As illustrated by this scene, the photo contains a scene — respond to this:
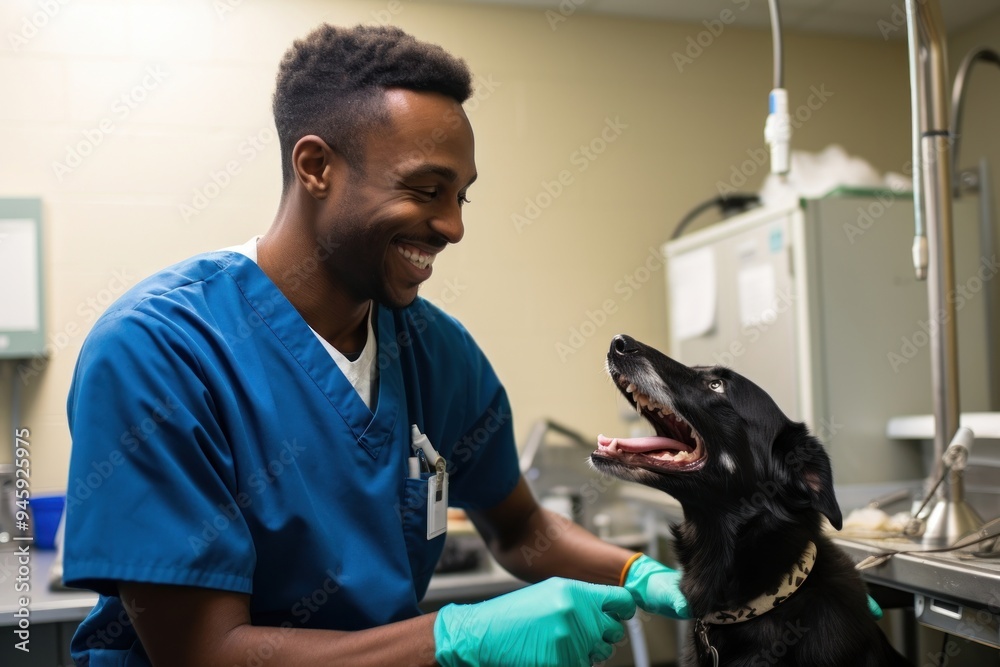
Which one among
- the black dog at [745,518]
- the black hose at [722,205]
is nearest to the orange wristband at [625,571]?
the black dog at [745,518]

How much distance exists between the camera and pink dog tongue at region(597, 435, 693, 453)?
1200mm

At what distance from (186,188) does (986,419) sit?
2.32 metres

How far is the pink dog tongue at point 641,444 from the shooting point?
1.20 metres

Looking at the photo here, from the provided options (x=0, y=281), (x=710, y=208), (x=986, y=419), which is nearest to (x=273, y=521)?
(x=986, y=419)

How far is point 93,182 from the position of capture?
2.59m

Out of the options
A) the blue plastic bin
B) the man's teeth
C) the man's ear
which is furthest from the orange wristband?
the blue plastic bin

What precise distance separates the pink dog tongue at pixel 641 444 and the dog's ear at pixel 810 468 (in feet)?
0.50

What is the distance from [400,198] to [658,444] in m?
0.53

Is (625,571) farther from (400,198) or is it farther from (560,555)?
(400,198)

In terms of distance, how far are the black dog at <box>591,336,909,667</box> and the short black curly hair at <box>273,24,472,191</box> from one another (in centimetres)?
47

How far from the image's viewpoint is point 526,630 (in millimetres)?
995

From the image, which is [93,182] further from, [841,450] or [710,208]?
[841,450]

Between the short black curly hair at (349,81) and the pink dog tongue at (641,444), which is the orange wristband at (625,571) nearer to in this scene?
the pink dog tongue at (641,444)

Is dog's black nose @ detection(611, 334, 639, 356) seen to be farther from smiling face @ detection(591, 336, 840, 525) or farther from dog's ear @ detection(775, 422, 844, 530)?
dog's ear @ detection(775, 422, 844, 530)
